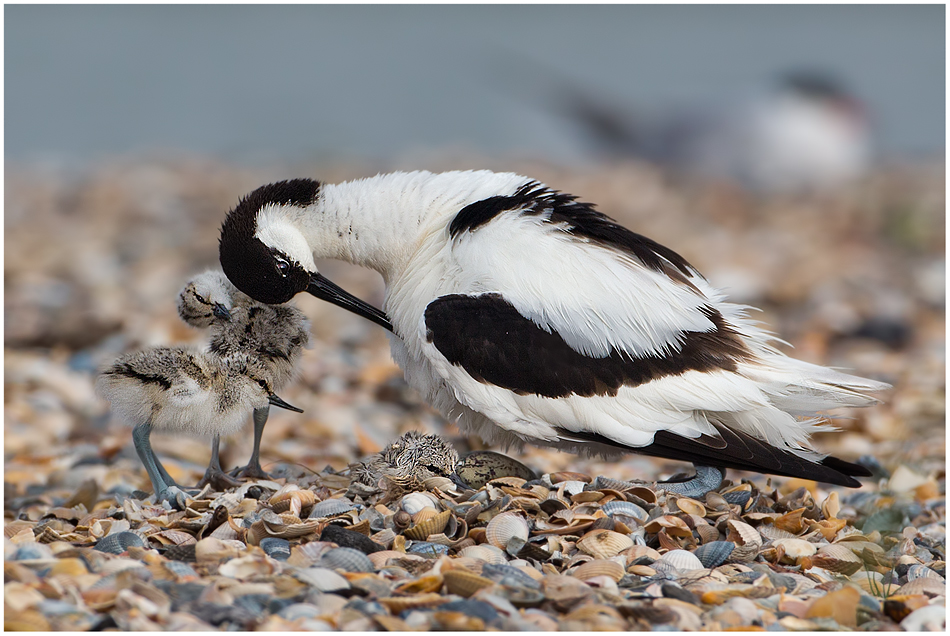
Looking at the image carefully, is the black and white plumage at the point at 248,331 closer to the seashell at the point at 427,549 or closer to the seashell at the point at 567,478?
the seashell at the point at 427,549

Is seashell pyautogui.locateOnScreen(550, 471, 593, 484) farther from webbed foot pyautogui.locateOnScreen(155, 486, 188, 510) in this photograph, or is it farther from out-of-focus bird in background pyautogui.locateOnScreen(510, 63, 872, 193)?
out-of-focus bird in background pyautogui.locateOnScreen(510, 63, 872, 193)

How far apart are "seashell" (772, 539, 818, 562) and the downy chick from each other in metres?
2.04

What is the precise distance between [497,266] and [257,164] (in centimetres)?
1315

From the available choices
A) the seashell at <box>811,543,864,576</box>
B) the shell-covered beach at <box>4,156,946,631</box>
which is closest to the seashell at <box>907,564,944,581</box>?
the shell-covered beach at <box>4,156,946,631</box>

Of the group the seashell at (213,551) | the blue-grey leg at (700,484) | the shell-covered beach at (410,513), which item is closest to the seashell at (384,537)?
the shell-covered beach at (410,513)

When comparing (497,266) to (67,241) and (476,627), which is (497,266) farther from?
(67,241)

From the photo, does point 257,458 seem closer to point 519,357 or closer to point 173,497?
point 173,497

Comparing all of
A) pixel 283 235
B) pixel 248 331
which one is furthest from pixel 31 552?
pixel 283 235

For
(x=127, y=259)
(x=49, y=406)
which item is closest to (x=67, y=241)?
(x=127, y=259)

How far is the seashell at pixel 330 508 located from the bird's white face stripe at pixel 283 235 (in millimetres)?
1134

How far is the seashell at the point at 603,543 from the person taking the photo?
131 inches

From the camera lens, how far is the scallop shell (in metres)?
3.37

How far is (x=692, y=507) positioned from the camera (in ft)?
12.2

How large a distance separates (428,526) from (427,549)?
10cm
